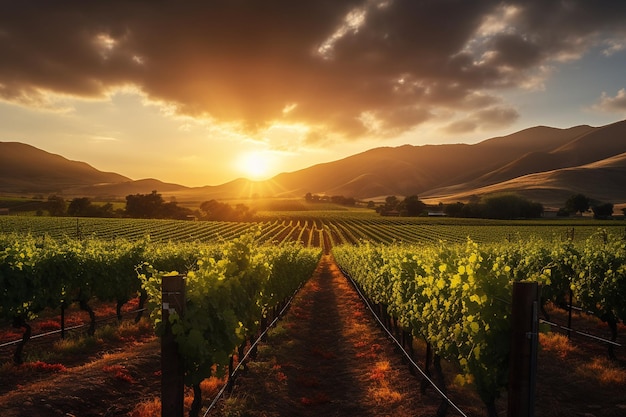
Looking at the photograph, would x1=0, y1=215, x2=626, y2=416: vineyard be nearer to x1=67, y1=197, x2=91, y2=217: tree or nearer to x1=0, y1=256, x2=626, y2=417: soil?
x1=0, y1=256, x2=626, y2=417: soil

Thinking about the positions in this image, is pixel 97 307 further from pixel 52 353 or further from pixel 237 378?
pixel 237 378

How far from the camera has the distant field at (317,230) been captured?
6038cm

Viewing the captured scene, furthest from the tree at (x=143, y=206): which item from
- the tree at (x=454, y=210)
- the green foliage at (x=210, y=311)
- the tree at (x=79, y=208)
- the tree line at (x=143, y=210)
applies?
the green foliage at (x=210, y=311)

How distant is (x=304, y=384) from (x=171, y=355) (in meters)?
6.16

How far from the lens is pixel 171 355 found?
5590mm

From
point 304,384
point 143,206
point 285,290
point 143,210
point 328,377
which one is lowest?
point 328,377

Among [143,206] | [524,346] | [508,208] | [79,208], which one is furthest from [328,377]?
[508,208]

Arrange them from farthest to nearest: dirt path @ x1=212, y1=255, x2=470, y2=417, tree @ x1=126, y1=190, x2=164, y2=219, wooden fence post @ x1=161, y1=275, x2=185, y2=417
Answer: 1. tree @ x1=126, y1=190, x2=164, y2=219
2. dirt path @ x1=212, y1=255, x2=470, y2=417
3. wooden fence post @ x1=161, y1=275, x2=185, y2=417

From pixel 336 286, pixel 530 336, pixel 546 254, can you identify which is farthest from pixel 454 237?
pixel 530 336

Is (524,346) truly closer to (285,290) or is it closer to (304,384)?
(304,384)

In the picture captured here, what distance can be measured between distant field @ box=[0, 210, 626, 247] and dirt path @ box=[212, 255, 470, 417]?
94.6 ft

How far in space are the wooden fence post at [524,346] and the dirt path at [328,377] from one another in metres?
4.31

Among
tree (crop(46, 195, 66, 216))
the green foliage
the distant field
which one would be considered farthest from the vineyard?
tree (crop(46, 195, 66, 216))

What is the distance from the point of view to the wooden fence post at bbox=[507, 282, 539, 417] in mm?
4812
